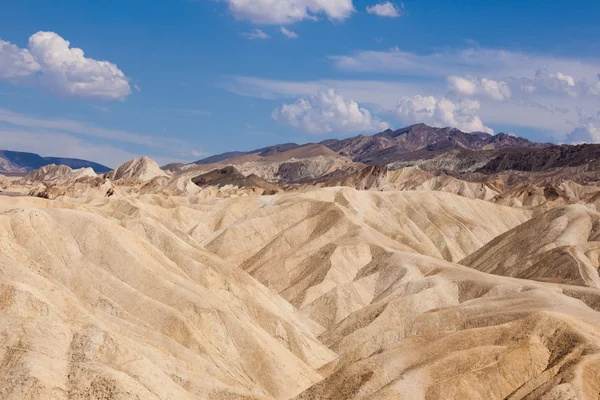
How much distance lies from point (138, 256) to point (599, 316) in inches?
1532

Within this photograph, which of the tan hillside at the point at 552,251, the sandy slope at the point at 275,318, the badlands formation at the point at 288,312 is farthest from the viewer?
the tan hillside at the point at 552,251

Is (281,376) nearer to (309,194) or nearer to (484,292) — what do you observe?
(484,292)

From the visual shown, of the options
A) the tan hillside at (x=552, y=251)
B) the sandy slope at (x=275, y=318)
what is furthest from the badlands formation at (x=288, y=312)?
the tan hillside at (x=552, y=251)

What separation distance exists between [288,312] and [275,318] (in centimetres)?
928

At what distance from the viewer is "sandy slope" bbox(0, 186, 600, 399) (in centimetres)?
4034

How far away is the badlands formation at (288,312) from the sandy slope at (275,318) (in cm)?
14

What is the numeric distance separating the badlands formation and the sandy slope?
14cm

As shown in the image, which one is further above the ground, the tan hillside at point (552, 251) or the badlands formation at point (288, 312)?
the tan hillside at point (552, 251)

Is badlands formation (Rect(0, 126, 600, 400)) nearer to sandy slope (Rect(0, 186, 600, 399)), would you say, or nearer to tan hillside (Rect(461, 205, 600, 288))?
sandy slope (Rect(0, 186, 600, 399))

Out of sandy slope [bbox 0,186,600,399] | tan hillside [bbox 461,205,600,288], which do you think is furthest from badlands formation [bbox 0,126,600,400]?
tan hillside [bbox 461,205,600,288]

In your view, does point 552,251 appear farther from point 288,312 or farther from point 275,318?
point 275,318

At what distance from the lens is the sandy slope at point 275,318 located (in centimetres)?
4034

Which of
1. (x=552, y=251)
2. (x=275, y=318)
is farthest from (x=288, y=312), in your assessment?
(x=552, y=251)

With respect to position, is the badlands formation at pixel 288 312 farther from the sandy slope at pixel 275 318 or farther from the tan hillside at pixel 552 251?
the tan hillside at pixel 552 251
